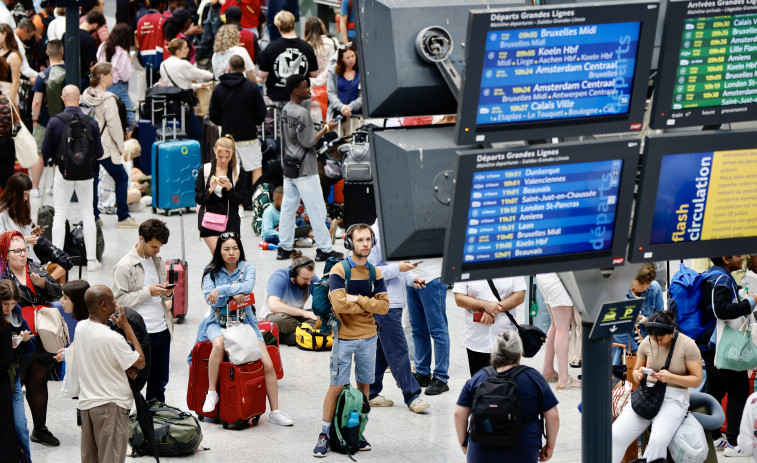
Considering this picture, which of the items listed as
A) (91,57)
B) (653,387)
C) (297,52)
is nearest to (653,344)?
(653,387)

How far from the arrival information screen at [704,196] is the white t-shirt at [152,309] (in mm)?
5618

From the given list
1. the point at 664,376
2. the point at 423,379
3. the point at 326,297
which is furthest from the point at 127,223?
the point at 664,376

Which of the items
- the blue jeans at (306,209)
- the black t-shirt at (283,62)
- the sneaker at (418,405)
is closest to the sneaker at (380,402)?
the sneaker at (418,405)

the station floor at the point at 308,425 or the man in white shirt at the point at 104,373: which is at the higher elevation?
the man in white shirt at the point at 104,373

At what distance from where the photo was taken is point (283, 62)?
17219 millimetres

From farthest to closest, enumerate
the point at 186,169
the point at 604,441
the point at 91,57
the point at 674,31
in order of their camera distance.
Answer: the point at 91,57, the point at 186,169, the point at 604,441, the point at 674,31

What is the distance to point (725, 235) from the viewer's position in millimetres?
5859

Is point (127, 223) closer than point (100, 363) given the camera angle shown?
No

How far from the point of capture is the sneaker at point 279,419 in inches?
416

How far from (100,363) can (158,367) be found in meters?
1.86

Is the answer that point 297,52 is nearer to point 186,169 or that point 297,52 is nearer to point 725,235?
point 186,169

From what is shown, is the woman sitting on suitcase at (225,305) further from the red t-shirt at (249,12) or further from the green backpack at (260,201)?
the red t-shirt at (249,12)

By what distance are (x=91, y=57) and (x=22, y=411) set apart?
11.2m

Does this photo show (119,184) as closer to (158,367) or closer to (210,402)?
(158,367)
